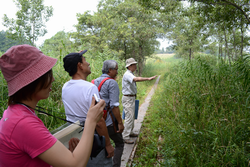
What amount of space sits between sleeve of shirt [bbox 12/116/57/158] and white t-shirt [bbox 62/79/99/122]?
0.75 metres

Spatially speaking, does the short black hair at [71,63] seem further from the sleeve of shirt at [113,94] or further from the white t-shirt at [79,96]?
the sleeve of shirt at [113,94]

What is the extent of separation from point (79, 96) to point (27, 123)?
803mm

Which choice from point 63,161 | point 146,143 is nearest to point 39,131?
point 63,161

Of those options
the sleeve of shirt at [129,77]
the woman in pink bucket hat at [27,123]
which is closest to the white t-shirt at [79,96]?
the woman in pink bucket hat at [27,123]

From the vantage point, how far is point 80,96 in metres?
1.61

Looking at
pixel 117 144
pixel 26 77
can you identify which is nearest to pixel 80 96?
pixel 26 77

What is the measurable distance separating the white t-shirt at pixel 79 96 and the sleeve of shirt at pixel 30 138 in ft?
2.45

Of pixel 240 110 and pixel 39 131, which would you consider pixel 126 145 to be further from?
pixel 39 131

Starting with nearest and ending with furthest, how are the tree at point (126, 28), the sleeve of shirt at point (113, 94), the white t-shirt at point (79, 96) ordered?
the white t-shirt at point (79, 96), the sleeve of shirt at point (113, 94), the tree at point (126, 28)

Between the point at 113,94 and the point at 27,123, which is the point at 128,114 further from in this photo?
the point at 27,123

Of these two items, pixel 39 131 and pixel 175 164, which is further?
pixel 175 164

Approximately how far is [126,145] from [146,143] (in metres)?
0.51

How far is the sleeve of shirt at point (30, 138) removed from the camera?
80 cm

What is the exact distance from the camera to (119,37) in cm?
1533
